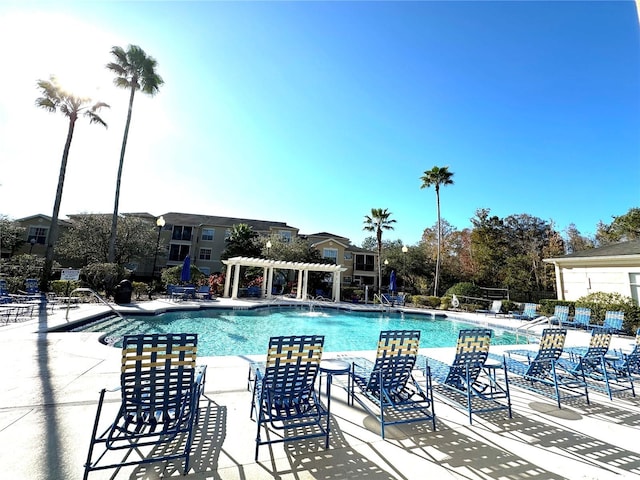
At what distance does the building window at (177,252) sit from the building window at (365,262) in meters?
21.3

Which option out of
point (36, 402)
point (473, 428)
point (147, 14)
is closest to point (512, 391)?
point (473, 428)

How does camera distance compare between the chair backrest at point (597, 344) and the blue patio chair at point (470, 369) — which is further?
the chair backrest at point (597, 344)

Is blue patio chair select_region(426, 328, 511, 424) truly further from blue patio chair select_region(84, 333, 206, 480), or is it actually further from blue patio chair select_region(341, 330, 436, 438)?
blue patio chair select_region(84, 333, 206, 480)

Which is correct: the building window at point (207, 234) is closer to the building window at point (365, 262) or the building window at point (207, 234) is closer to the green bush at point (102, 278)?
the green bush at point (102, 278)

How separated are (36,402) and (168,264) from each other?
1284 inches

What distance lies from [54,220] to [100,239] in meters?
8.79

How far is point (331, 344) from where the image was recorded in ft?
32.5

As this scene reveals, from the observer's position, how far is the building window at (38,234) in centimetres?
2742

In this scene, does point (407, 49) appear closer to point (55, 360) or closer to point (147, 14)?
point (147, 14)

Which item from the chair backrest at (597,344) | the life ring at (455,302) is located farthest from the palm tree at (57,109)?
the life ring at (455,302)

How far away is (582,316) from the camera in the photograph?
512 inches

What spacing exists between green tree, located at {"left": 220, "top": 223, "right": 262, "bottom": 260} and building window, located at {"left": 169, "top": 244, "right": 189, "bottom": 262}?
23.7 ft

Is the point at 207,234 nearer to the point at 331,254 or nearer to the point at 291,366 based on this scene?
the point at 331,254

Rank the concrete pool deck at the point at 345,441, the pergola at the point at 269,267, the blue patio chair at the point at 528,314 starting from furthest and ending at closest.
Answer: the pergola at the point at 269,267 → the blue patio chair at the point at 528,314 → the concrete pool deck at the point at 345,441
